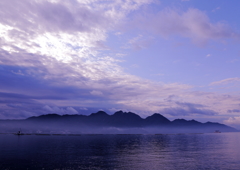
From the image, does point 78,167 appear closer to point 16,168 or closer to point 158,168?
point 16,168

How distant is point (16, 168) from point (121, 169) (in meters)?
38.4

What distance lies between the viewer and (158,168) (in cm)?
7250

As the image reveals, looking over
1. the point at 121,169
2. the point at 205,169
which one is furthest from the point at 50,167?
the point at 205,169

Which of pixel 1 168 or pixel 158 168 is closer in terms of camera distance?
pixel 1 168

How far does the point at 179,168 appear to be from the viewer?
72.8 metres

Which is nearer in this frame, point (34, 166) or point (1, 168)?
point (1, 168)

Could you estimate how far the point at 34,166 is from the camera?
71312 mm

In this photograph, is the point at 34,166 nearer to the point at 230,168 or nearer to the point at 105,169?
the point at 105,169

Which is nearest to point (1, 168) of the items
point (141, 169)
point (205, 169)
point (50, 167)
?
point (50, 167)

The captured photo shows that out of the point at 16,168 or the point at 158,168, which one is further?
the point at 158,168

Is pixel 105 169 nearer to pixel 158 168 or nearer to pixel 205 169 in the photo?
pixel 158 168

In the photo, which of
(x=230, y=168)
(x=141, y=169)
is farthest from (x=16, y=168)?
(x=230, y=168)

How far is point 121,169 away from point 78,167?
16625 mm

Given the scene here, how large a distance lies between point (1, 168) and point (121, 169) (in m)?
43.6
